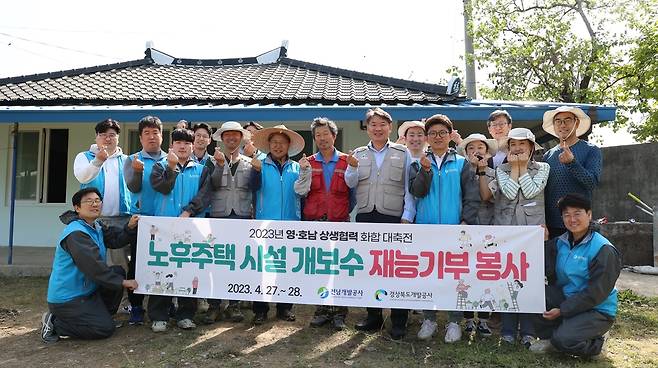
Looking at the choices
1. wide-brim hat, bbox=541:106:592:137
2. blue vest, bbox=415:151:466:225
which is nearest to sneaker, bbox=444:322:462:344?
blue vest, bbox=415:151:466:225

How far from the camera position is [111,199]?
4211 mm

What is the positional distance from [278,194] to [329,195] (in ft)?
1.55

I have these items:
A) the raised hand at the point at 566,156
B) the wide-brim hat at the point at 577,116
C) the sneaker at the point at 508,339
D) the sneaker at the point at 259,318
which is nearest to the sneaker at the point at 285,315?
the sneaker at the point at 259,318

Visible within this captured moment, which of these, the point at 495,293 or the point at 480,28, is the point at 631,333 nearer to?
the point at 495,293

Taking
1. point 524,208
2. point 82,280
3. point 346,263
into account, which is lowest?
point 82,280

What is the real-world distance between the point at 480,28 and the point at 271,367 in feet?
56.0

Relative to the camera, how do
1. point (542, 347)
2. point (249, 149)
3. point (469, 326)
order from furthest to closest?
point (249, 149) < point (469, 326) < point (542, 347)

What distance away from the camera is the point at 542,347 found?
3525 mm

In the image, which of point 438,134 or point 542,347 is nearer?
point 542,347

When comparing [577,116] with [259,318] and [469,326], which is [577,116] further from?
[259,318]

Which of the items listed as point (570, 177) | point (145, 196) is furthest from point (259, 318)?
point (570, 177)

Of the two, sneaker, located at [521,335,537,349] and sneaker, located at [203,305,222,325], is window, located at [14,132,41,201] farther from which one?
sneaker, located at [521,335,537,349]

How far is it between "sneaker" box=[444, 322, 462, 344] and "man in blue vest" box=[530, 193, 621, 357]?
1.80ft

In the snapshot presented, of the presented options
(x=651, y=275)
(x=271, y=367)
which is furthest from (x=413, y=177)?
(x=651, y=275)
